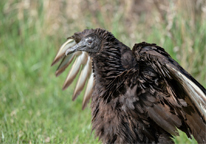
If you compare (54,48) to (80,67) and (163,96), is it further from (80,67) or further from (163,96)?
(163,96)

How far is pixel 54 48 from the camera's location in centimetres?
713

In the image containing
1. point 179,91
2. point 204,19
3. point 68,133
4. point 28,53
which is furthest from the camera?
point 28,53

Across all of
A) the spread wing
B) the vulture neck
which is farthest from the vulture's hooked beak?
Answer: the spread wing

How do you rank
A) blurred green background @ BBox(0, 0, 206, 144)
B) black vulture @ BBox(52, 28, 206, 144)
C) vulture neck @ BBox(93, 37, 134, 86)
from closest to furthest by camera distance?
black vulture @ BBox(52, 28, 206, 144) < vulture neck @ BBox(93, 37, 134, 86) < blurred green background @ BBox(0, 0, 206, 144)

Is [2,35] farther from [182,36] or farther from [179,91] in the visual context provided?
[179,91]

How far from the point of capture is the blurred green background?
4.55 m

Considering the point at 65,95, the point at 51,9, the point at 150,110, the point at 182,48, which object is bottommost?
the point at 150,110

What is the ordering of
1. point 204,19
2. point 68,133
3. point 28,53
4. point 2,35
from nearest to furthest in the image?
point 68,133 < point 204,19 < point 28,53 < point 2,35

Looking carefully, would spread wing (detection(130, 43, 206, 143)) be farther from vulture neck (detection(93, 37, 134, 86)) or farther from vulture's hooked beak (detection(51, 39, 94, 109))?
vulture's hooked beak (detection(51, 39, 94, 109))

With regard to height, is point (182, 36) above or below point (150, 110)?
above

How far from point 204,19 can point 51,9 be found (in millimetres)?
3217

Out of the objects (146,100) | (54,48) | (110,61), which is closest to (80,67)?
(110,61)

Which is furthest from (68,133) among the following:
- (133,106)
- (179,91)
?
(179,91)

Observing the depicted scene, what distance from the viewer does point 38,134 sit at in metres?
4.12
